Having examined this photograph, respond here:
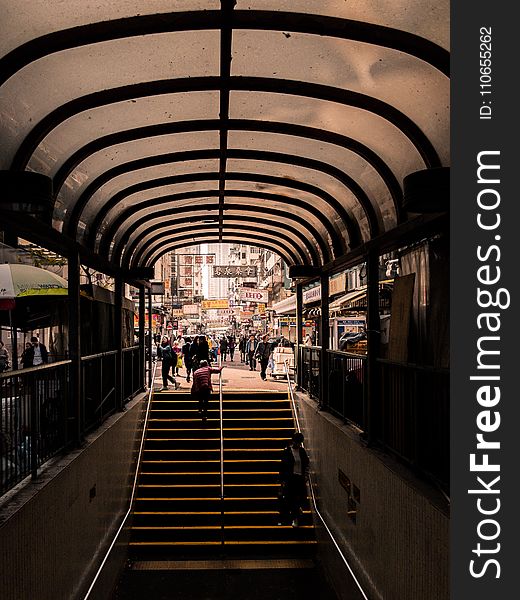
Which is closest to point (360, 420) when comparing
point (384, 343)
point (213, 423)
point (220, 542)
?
point (384, 343)

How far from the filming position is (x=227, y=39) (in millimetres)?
4586

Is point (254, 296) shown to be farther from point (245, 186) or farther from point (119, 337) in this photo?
point (245, 186)

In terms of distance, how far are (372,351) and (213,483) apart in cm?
475

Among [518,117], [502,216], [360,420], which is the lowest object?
[360,420]

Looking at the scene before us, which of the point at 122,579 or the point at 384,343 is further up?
the point at 384,343

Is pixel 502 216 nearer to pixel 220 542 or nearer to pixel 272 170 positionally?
pixel 272 170

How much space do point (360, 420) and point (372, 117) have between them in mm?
3711

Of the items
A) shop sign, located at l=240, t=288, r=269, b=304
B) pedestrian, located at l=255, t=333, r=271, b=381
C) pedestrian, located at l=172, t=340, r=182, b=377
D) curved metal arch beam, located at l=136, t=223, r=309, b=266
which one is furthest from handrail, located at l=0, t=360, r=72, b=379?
shop sign, located at l=240, t=288, r=269, b=304

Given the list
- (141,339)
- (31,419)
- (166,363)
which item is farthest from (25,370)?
(166,363)

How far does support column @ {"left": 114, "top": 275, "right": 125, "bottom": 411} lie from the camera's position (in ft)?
32.9

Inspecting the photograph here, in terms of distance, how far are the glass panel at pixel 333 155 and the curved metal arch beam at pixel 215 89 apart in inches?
59.7

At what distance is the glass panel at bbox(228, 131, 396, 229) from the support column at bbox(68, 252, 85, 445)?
90.9 inches

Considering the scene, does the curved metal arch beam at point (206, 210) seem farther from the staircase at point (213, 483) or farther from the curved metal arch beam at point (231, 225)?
the staircase at point (213, 483)

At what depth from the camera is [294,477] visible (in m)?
8.56
